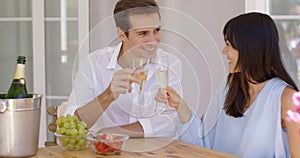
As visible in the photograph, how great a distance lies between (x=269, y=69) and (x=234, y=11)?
1.11 m

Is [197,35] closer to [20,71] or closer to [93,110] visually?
[93,110]

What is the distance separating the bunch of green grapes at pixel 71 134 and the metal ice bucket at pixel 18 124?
114 millimetres

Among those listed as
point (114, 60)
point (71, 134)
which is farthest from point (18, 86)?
point (114, 60)

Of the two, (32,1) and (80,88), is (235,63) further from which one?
(32,1)

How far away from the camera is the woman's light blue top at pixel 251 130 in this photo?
1.75 meters

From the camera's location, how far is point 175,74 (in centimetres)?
204

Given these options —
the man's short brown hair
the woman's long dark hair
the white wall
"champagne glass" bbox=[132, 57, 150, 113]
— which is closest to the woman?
the woman's long dark hair

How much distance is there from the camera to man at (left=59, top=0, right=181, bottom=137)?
1830 mm

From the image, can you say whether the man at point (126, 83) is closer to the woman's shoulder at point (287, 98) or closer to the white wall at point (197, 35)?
the woman's shoulder at point (287, 98)

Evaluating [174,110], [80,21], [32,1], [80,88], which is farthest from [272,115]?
[32,1]

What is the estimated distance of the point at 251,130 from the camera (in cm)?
179

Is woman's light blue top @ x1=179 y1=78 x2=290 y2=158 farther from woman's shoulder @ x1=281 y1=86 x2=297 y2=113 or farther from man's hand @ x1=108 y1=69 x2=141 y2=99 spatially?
man's hand @ x1=108 y1=69 x2=141 y2=99

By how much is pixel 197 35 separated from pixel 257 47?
1098mm

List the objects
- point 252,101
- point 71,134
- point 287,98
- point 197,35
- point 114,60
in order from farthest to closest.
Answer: point 197,35
point 114,60
point 252,101
point 287,98
point 71,134
